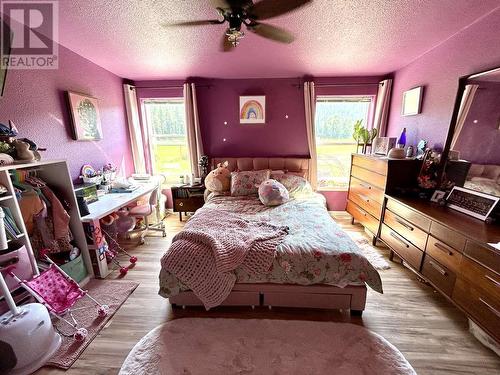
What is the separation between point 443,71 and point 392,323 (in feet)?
8.68

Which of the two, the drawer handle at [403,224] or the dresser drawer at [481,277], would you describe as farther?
the drawer handle at [403,224]

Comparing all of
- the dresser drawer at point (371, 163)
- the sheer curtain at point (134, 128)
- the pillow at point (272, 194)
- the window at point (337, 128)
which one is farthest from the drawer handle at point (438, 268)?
the sheer curtain at point (134, 128)

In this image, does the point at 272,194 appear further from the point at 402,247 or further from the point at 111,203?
the point at 111,203

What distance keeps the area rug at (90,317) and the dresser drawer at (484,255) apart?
2.79m

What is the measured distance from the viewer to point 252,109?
3621 millimetres

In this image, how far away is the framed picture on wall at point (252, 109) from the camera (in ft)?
11.7

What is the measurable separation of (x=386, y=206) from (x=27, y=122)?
3.90 meters

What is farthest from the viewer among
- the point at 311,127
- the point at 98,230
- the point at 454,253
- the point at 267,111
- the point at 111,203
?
the point at 267,111

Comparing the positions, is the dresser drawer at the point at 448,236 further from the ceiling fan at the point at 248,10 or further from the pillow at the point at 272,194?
the ceiling fan at the point at 248,10

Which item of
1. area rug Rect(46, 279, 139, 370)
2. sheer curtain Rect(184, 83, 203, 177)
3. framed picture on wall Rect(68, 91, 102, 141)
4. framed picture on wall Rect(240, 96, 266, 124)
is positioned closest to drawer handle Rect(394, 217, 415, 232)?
framed picture on wall Rect(240, 96, 266, 124)

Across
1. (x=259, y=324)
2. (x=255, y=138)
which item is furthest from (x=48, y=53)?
(x=259, y=324)

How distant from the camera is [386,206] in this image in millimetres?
2541

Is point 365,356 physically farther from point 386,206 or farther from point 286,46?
point 286,46

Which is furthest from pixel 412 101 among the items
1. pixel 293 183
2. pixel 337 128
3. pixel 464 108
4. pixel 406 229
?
pixel 293 183
